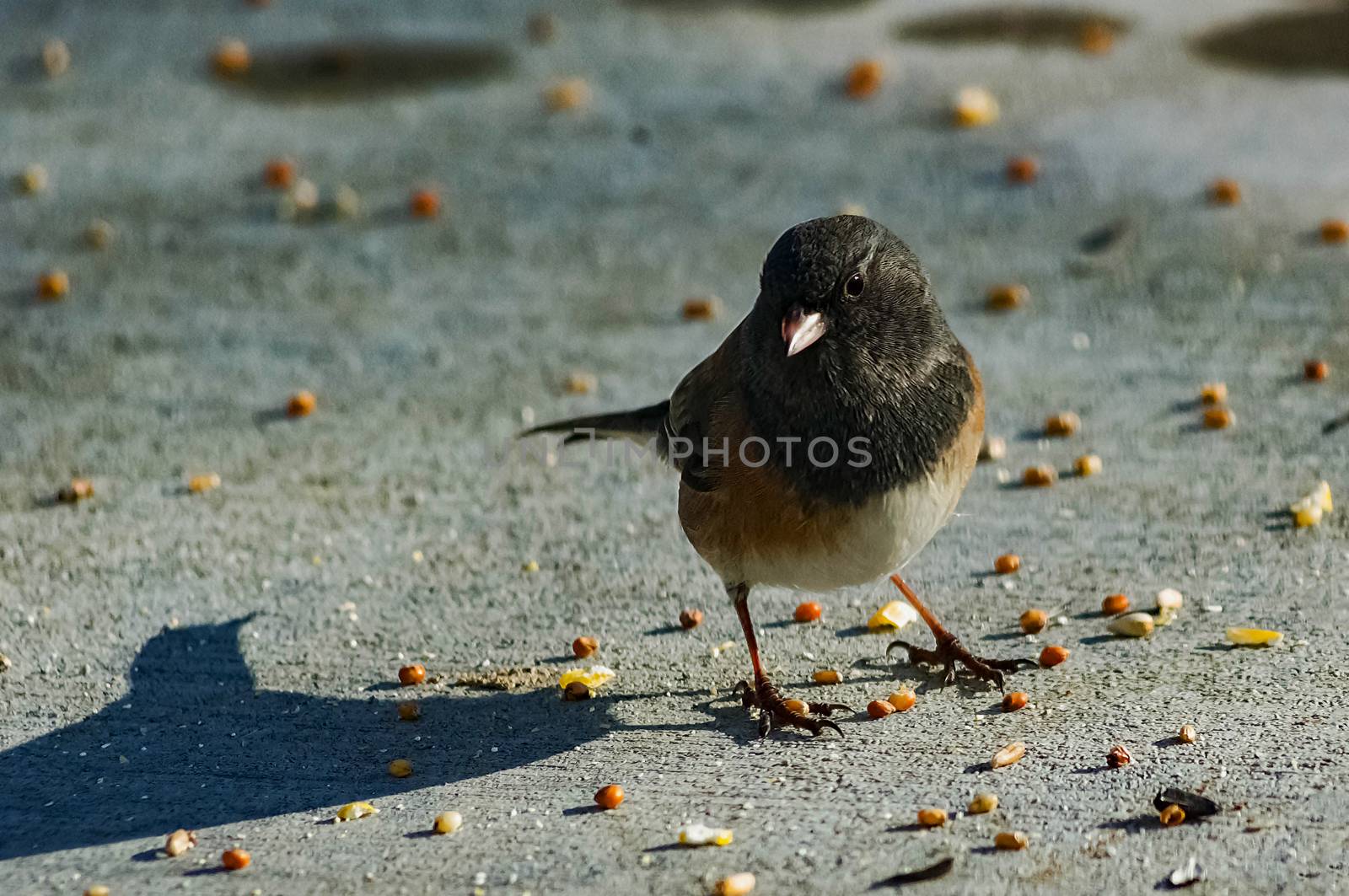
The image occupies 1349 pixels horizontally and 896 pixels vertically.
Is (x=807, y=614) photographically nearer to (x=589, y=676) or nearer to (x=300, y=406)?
(x=589, y=676)

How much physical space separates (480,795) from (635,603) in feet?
3.08

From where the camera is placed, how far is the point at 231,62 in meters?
7.61

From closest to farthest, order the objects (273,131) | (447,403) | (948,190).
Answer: (447,403), (948,190), (273,131)

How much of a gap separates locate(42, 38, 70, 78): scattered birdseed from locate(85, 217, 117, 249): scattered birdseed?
155cm

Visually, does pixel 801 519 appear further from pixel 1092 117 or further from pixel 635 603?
pixel 1092 117

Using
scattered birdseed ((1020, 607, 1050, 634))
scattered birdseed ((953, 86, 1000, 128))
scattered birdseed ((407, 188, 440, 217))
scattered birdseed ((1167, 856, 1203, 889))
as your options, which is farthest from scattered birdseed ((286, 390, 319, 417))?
scattered birdseed ((1167, 856, 1203, 889))

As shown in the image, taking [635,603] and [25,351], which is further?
[25,351]

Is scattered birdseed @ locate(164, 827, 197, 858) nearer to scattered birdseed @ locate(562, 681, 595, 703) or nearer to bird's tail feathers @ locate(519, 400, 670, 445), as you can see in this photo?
scattered birdseed @ locate(562, 681, 595, 703)

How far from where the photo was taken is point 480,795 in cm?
338

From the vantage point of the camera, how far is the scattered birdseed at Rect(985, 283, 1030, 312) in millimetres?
5621

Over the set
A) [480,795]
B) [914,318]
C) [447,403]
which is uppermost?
[914,318]

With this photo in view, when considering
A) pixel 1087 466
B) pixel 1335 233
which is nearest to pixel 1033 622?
pixel 1087 466

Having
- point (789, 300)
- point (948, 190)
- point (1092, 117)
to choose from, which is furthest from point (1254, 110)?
point (789, 300)

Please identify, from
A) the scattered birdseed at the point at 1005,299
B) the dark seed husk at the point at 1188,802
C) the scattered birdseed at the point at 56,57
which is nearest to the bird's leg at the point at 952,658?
the dark seed husk at the point at 1188,802
